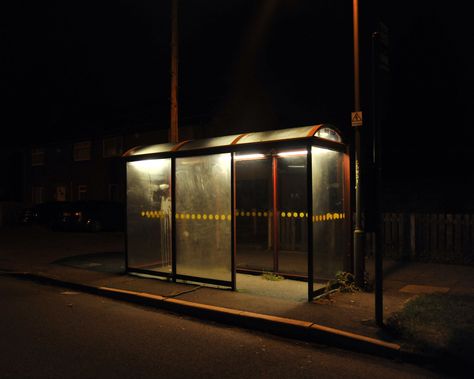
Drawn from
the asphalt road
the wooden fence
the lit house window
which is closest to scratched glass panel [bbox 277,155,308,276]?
the wooden fence

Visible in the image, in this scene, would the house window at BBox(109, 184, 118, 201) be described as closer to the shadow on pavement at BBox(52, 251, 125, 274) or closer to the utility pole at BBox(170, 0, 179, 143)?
the shadow on pavement at BBox(52, 251, 125, 274)

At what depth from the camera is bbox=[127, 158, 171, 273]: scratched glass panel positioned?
1067 cm

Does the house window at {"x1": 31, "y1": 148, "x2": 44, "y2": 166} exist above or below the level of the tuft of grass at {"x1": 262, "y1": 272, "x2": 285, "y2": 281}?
above

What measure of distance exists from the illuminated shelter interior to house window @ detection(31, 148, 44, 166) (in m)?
25.5

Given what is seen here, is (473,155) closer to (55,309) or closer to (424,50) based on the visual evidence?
(424,50)

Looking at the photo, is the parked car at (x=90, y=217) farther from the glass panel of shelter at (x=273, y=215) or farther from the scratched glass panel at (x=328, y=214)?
the scratched glass panel at (x=328, y=214)

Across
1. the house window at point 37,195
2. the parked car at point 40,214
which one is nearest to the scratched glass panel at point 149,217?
the parked car at point 40,214

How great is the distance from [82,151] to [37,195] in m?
6.80

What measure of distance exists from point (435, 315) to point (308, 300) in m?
2.03

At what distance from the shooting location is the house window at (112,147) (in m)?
27.7

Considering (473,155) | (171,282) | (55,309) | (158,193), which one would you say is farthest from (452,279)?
(473,155)

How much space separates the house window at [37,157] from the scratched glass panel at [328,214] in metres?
29.3

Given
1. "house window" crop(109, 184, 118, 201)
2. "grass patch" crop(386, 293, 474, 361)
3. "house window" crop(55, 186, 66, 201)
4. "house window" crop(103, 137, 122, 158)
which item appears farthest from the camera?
"house window" crop(55, 186, 66, 201)

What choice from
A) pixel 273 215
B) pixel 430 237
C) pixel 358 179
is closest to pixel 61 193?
pixel 273 215
